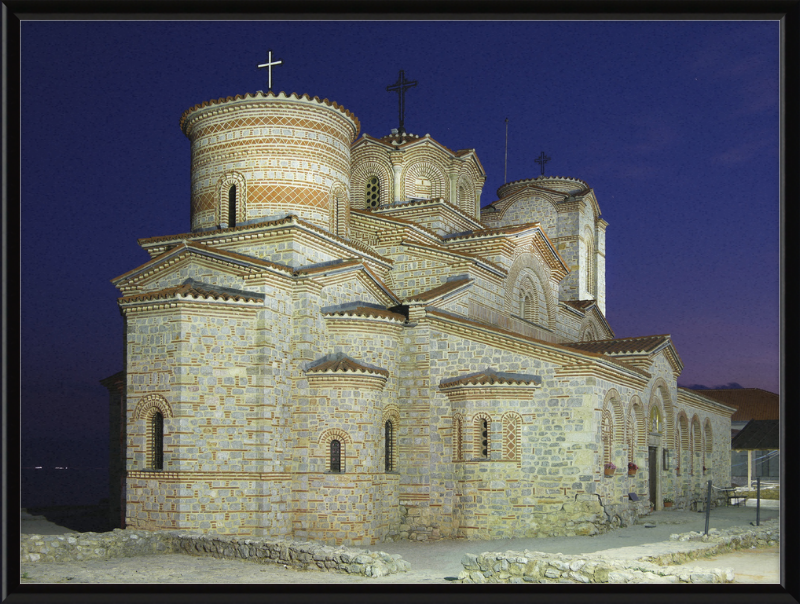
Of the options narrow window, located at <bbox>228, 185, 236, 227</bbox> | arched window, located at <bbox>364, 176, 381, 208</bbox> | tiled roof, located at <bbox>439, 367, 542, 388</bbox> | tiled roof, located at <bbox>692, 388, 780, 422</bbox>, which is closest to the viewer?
tiled roof, located at <bbox>439, 367, 542, 388</bbox>

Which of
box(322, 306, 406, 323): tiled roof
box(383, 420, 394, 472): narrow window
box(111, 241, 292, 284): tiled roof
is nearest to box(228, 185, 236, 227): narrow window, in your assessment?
box(111, 241, 292, 284): tiled roof

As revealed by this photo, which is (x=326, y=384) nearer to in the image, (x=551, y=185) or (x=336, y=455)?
(x=336, y=455)

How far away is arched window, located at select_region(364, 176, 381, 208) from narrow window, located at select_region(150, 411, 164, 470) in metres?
9.71

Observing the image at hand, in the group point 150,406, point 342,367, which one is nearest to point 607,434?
point 342,367

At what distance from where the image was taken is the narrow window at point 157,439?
14641 mm

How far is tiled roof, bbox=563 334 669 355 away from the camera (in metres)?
19.2

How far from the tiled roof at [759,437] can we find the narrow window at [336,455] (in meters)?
20.5

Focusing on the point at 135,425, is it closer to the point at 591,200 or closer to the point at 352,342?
the point at 352,342

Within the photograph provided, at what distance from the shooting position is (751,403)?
3944 cm

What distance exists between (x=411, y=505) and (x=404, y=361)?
2.84 meters

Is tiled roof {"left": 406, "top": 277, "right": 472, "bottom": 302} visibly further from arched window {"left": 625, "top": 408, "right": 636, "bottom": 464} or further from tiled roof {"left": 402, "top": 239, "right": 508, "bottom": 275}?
arched window {"left": 625, "top": 408, "right": 636, "bottom": 464}

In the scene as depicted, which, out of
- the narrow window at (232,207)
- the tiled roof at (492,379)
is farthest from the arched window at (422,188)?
the tiled roof at (492,379)

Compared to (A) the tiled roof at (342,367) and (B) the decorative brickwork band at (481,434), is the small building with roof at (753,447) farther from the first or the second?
(A) the tiled roof at (342,367)
